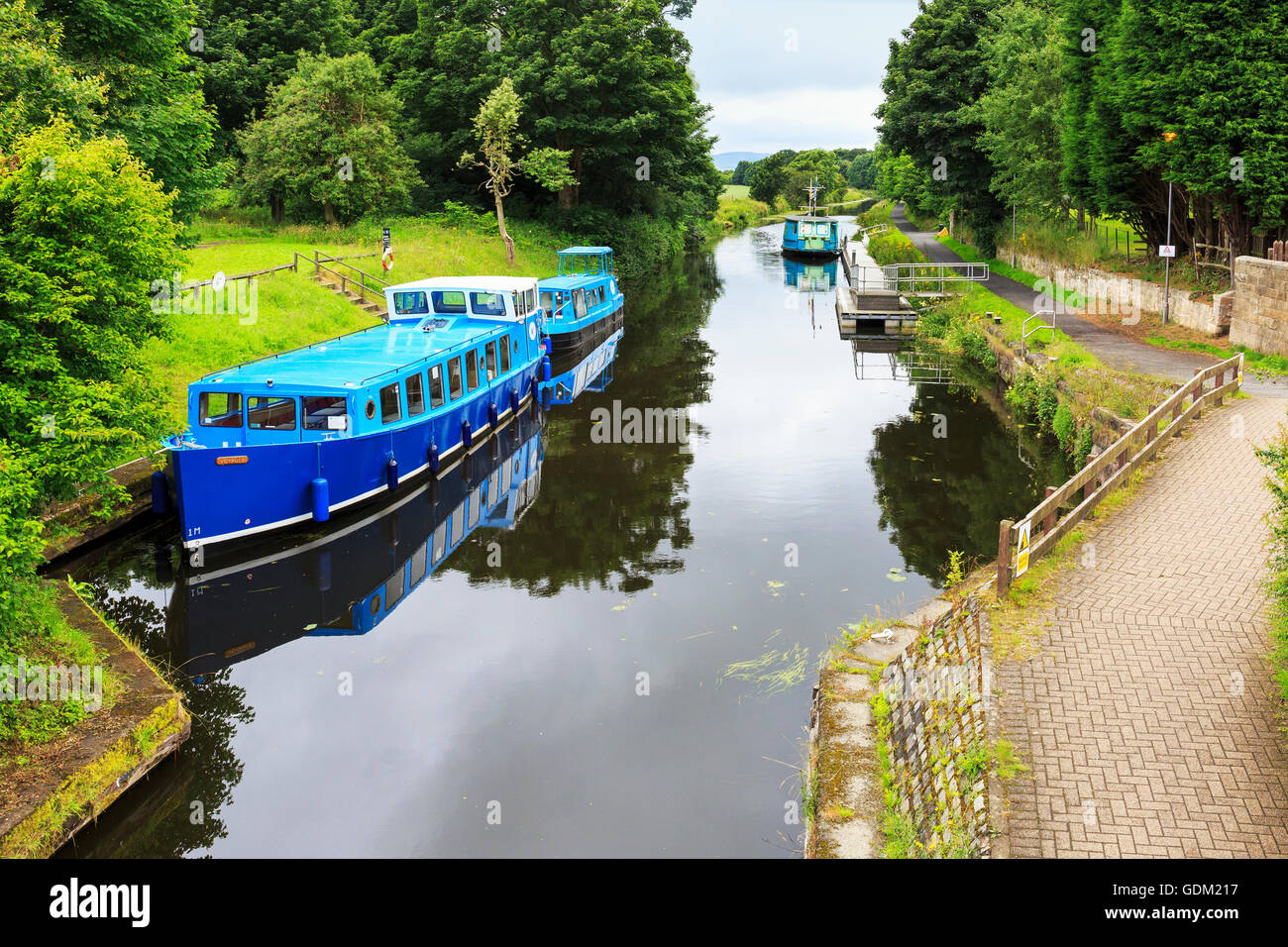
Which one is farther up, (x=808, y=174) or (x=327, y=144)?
(x=808, y=174)

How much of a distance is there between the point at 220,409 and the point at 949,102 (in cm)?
3963

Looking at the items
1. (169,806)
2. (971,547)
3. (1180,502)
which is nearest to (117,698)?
(169,806)

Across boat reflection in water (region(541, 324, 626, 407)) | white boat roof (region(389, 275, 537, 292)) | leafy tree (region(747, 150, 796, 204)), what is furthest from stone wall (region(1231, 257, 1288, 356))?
leafy tree (region(747, 150, 796, 204))

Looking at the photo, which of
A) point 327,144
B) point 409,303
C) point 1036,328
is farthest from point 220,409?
point 327,144

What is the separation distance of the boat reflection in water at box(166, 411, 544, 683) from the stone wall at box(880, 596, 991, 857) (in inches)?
276

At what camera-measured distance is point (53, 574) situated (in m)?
14.6

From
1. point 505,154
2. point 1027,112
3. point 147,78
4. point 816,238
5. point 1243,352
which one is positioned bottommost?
A: point 1243,352

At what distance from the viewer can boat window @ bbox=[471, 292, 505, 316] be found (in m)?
25.1

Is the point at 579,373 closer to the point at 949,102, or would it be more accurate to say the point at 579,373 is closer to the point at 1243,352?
the point at 1243,352

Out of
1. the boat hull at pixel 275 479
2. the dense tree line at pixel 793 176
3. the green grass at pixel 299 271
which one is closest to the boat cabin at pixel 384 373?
the boat hull at pixel 275 479

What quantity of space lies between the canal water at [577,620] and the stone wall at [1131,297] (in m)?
6.22

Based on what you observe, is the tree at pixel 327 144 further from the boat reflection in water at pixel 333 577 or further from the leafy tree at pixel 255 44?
the boat reflection in water at pixel 333 577

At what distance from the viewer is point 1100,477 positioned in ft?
49.5
